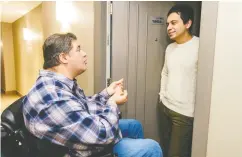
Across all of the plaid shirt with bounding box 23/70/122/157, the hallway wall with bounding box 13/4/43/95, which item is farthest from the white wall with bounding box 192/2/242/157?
the hallway wall with bounding box 13/4/43/95

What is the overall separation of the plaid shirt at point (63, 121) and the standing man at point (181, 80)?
0.73m

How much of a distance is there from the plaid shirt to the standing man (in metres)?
0.73

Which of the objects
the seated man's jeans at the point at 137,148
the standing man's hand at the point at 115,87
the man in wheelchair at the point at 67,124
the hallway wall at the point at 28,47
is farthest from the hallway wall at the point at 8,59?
the seated man's jeans at the point at 137,148

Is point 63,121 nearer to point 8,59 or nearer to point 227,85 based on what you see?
point 227,85

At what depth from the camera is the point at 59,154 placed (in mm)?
1030

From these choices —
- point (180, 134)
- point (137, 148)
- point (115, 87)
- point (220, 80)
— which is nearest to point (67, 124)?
point (137, 148)

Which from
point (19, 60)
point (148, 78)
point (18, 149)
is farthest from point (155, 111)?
point (19, 60)

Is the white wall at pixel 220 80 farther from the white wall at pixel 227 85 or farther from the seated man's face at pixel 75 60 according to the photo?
the seated man's face at pixel 75 60

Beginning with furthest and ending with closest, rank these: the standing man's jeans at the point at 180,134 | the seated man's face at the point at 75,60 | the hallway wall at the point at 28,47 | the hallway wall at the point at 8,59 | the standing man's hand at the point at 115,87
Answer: the hallway wall at the point at 8,59
the hallway wall at the point at 28,47
the standing man's jeans at the point at 180,134
the standing man's hand at the point at 115,87
the seated man's face at the point at 75,60

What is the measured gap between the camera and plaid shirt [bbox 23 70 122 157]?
0.98 meters

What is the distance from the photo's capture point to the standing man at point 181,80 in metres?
1.58

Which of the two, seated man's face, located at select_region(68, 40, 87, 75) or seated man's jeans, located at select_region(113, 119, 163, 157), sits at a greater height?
seated man's face, located at select_region(68, 40, 87, 75)

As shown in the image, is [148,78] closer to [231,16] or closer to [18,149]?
[231,16]

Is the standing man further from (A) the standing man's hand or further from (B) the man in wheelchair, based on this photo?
(B) the man in wheelchair
